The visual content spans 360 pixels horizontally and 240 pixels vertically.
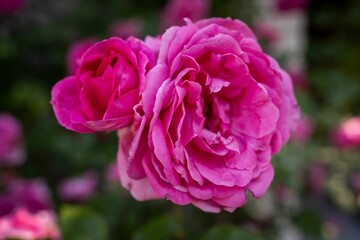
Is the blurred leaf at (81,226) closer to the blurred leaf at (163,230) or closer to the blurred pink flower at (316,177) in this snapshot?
the blurred leaf at (163,230)

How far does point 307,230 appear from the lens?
175cm

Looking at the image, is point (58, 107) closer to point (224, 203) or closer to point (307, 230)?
point (224, 203)

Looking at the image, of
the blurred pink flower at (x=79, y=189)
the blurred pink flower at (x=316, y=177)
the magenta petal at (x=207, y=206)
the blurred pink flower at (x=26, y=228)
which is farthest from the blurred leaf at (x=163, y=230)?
the blurred pink flower at (x=316, y=177)

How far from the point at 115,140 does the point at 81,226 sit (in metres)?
0.51

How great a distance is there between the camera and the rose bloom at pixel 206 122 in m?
0.58

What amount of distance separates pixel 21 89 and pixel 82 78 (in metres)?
1.96

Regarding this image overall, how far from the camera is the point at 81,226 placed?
100 centimetres

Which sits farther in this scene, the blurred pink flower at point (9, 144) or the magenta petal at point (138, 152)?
the blurred pink flower at point (9, 144)

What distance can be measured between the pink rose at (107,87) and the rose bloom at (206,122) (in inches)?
0.6

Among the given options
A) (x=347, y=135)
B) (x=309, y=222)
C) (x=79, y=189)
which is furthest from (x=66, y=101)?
(x=347, y=135)

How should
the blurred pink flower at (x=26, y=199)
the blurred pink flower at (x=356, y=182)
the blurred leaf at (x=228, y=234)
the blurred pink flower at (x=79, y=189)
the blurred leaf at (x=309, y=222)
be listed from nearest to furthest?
the blurred leaf at (x=228, y=234)
the blurred pink flower at (x=26, y=199)
the blurred pink flower at (x=79, y=189)
the blurred leaf at (x=309, y=222)
the blurred pink flower at (x=356, y=182)

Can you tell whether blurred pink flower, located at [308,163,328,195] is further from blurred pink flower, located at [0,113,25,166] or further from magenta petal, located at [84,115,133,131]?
magenta petal, located at [84,115,133,131]

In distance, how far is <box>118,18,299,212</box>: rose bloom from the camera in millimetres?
581

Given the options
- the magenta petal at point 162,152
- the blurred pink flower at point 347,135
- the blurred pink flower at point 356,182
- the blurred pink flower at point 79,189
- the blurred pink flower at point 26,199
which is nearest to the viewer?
the magenta petal at point 162,152
